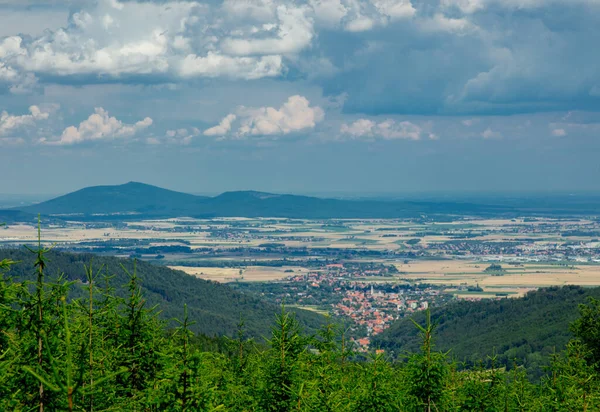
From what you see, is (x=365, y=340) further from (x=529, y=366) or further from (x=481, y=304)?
(x=529, y=366)

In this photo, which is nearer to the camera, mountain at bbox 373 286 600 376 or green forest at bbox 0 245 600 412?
green forest at bbox 0 245 600 412

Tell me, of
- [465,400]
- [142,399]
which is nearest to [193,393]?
[142,399]

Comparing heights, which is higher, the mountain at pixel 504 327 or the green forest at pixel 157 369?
the green forest at pixel 157 369

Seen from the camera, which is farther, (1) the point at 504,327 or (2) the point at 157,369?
(1) the point at 504,327

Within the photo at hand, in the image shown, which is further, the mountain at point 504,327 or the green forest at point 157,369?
the mountain at point 504,327

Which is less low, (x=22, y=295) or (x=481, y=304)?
(x=22, y=295)

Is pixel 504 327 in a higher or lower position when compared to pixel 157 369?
lower

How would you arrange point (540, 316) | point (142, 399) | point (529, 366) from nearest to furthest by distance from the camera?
point (142, 399)
point (529, 366)
point (540, 316)

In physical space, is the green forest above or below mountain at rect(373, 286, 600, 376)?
above
